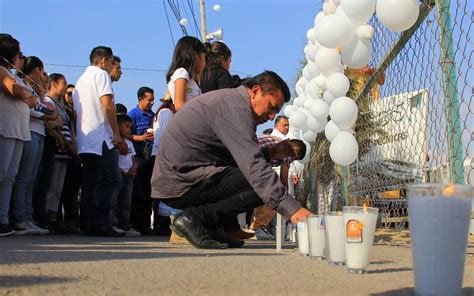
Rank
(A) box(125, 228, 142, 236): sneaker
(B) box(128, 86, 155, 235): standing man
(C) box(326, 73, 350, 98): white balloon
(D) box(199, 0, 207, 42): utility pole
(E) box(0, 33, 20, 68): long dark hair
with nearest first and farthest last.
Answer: (E) box(0, 33, 20, 68): long dark hair → (C) box(326, 73, 350, 98): white balloon → (A) box(125, 228, 142, 236): sneaker → (B) box(128, 86, 155, 235): standing man → (D) box(199, 0, 207, 42): utility pole

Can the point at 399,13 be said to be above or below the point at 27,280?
above

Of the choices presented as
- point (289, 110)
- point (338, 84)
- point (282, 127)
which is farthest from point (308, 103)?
point (282, 127)

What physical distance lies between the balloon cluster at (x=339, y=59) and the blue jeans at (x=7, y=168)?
7.99 feet

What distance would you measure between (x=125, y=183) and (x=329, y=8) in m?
2.66

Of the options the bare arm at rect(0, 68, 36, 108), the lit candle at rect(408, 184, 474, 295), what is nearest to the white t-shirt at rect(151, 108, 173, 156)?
the bare arm at rect(0, 68, 36, 108)

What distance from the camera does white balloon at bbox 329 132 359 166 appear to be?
497 cm

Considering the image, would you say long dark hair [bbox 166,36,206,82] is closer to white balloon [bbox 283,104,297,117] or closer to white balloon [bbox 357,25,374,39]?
white balloon [bbox 357,25,374,39]

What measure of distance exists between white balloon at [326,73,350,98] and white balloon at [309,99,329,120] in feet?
1.58

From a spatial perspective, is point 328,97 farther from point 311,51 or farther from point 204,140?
point 204,140

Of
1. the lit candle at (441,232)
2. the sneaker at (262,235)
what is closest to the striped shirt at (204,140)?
the lit candle at (441,232)

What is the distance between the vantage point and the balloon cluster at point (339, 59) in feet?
13.3

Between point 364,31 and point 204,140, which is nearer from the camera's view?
point 204,140

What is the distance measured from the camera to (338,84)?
5254 millimetres

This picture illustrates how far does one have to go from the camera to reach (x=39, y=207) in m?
5.33
